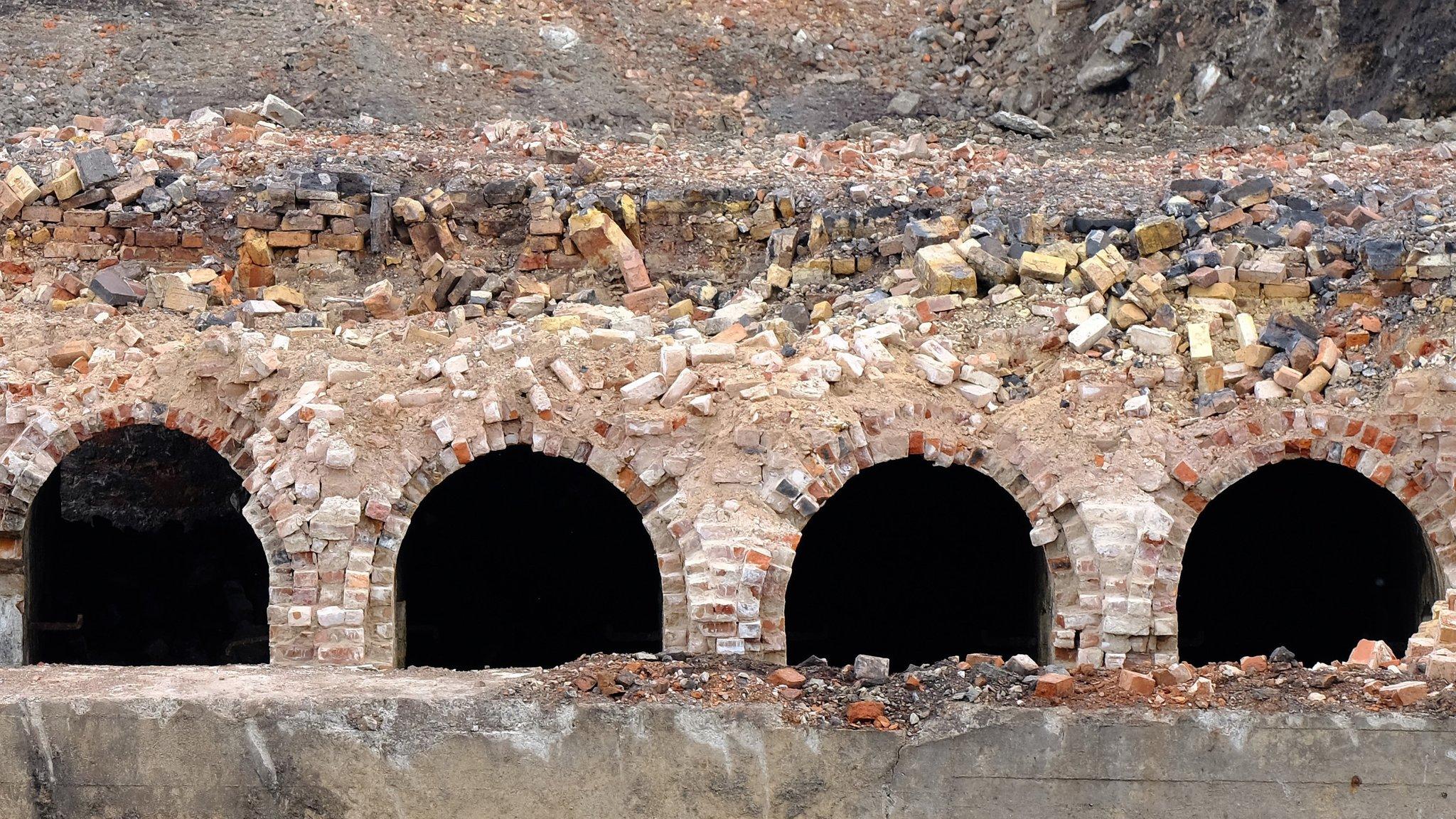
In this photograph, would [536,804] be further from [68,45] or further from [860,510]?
[68,45]

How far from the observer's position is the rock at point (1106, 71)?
18.2 metres

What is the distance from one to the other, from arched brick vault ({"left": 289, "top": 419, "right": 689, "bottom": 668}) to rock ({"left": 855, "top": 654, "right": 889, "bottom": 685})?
2.05m

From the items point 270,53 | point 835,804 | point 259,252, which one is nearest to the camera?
point 835,804

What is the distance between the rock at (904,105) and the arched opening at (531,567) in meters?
6.50

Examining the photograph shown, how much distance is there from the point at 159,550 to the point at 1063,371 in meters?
7.64

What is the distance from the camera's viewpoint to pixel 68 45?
1769 cm

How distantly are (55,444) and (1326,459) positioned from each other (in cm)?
787

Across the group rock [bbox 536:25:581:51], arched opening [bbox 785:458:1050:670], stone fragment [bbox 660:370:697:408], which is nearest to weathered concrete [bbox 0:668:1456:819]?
stone fragment [bbox 660:370:697:408]

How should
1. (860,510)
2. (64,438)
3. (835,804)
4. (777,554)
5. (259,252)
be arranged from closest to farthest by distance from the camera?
1. (835,804)
2. (777,554)
3. (64,438)
4. (259,252)
5. (860,510)

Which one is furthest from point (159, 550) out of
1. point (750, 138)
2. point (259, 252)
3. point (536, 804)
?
point (536, 804)

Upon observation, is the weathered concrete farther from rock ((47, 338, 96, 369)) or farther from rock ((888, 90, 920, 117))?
rock ((888, 90, 920, 117))

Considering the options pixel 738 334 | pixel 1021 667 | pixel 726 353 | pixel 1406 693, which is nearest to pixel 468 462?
pixel 726 353

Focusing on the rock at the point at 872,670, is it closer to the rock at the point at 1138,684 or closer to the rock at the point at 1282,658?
the rock at the point at 1138,684

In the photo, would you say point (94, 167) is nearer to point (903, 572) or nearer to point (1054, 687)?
point (903, 572)
